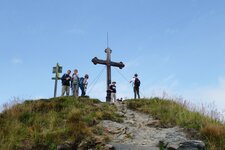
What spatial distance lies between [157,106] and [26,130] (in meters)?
5.98

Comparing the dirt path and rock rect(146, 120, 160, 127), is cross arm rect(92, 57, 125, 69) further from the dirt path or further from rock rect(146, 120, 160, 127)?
rock rect(146, 120, 160, 127)

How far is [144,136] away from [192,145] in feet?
6.97

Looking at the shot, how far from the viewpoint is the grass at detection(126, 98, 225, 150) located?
12.2m

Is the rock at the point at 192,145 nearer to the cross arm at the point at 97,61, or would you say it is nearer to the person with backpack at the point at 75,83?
the person with backpack at the point at 75,83

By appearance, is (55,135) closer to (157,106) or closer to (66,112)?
(66,112)

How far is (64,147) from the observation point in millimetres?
11898

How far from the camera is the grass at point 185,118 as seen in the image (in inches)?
481

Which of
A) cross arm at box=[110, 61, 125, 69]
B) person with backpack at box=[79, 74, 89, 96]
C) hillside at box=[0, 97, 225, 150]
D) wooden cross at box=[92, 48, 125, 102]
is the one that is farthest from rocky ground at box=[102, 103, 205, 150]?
cross arm at box=[110, 61, 125, 69]

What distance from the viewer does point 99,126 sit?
44.7 feet

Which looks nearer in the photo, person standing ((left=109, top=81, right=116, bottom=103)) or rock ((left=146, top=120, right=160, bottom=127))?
rock ((left=146, top=120, right=160, bottom=127))

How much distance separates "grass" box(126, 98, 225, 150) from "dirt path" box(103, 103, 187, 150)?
46 cm

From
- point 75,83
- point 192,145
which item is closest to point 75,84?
point 75,83

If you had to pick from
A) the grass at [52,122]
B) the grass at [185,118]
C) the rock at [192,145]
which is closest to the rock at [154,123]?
the grass at [185,118]

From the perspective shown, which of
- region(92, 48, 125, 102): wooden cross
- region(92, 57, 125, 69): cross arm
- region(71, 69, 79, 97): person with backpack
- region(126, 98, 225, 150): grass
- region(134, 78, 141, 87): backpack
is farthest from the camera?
region(92, 57, 125, 69): cross arm
